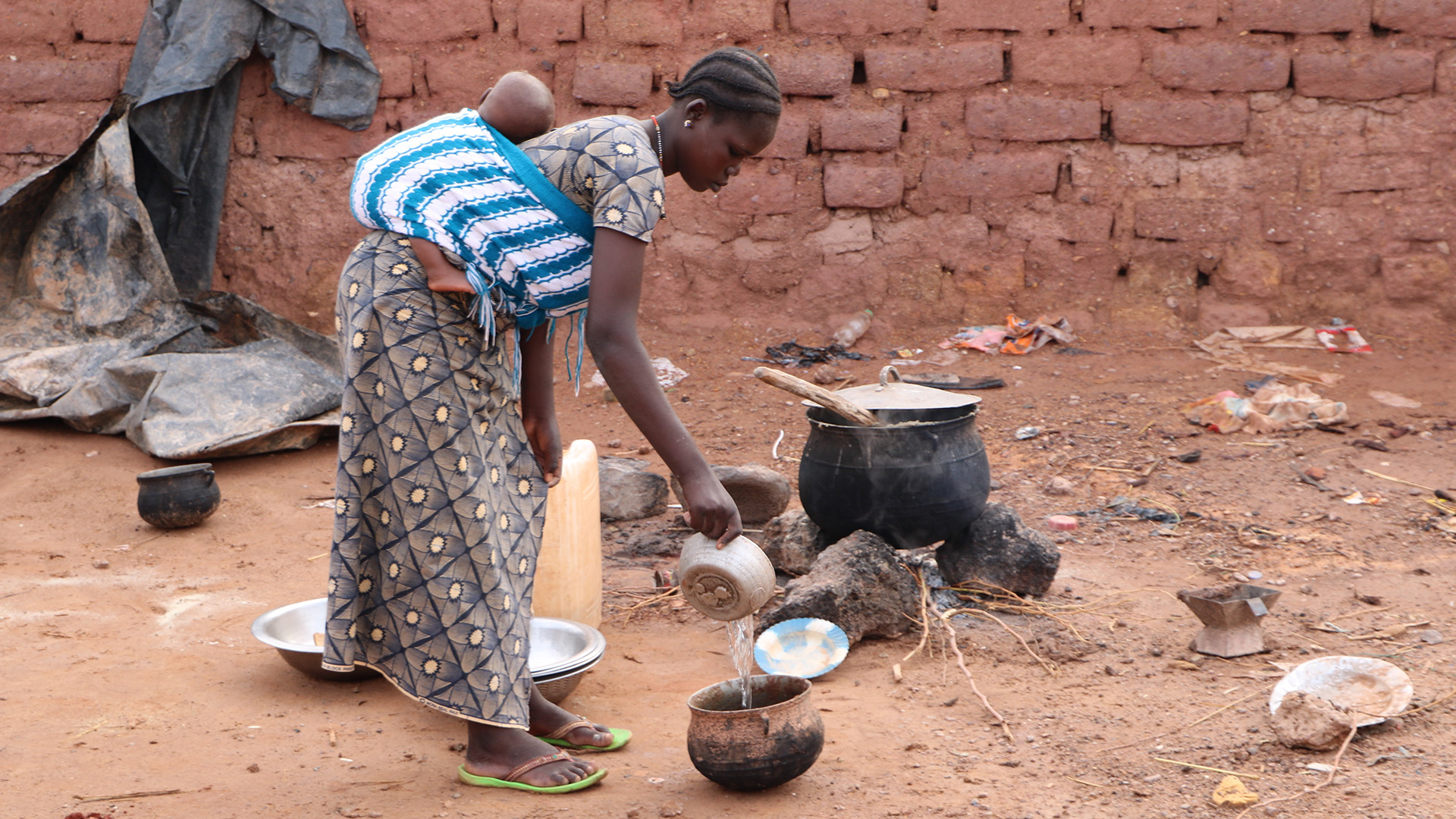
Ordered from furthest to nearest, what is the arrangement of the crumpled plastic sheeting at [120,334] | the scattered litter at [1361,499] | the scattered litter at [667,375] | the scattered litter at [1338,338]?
1. the scattered litter at [667,375]
2. the scattered litter at [1338,338]
3. the crumpled plastic sheeting at [120,334]
4. the scattered litter at [1361,499]

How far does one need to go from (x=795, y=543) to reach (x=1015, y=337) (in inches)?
121

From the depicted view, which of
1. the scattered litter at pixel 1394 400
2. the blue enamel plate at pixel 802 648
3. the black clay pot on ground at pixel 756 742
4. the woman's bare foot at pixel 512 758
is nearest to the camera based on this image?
the black clay pot on ground at pixel 756 742

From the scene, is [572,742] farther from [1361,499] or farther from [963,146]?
[963,146]

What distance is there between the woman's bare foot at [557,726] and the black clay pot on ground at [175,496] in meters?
2.53

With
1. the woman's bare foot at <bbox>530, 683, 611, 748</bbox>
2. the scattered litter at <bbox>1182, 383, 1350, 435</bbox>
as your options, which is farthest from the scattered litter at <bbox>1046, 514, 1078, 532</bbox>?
the woman's bare foot at <bbox>530, 683, 611, 748</bbox>

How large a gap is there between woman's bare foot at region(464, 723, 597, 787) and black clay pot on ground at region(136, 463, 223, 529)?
2.63 m

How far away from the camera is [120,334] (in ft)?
19.3

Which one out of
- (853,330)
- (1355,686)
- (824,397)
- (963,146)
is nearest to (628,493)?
(824,397)

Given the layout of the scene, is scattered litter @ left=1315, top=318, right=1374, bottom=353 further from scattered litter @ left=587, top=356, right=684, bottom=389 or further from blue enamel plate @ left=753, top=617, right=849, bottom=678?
blue enamel plate @ left=753, top=617, right=849, bottom=678

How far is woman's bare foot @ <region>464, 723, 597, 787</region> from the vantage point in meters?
2.53

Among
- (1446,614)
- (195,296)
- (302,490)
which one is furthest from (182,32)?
(1446,614)

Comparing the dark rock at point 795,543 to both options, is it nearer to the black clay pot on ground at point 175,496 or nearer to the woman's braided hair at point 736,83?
the woman's braided hair at point 736,83

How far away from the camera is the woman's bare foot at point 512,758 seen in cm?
253

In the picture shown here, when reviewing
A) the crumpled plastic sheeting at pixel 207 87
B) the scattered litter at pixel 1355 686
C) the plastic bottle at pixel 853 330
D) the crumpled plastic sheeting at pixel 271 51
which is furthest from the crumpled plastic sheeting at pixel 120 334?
the scattered litter at pixel 1355 686
